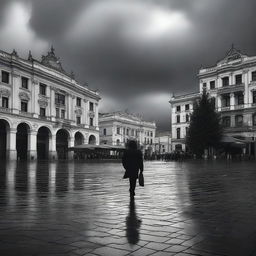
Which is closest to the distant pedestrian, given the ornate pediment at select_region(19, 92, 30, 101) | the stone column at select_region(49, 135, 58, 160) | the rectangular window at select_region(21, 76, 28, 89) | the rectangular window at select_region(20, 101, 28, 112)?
the ornate pediment at select_region(19, 92, 30, 101)

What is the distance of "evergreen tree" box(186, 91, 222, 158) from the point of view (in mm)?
43562

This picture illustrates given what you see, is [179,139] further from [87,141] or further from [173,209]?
[173,209]

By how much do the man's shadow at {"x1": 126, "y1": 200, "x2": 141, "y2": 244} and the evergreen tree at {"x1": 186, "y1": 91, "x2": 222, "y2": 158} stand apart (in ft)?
126

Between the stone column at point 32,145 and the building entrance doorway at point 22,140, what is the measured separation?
2.78 feet

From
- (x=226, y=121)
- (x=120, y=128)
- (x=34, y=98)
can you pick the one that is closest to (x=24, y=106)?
(x=34, y=98)

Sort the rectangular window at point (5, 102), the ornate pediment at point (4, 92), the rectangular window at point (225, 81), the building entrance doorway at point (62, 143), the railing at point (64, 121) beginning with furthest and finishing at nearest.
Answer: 1. the rectangular window at point (225, 81)
2. the building entrance doorway at point (62, 143)
3. the railing at point (64, 121)
4. the rectangular window at point (5, 102)
5. the ornate pediment at point (4, 92)

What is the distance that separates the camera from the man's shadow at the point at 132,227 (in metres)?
4.08

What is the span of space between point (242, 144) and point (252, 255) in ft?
111

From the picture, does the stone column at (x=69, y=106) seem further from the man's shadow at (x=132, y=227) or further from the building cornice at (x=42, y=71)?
the man's shadow at (x=132, y=227)

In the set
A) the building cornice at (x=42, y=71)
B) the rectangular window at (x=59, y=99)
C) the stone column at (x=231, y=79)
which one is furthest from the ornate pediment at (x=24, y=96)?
the stone column at (x=231, y=79)

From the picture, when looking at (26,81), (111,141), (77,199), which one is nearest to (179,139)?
(111,141)

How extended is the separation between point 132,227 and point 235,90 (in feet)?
189

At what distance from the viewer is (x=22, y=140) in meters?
48.1

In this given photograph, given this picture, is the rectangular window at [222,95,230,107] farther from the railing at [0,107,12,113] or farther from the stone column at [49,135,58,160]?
the railing at [0,107,12,113]
